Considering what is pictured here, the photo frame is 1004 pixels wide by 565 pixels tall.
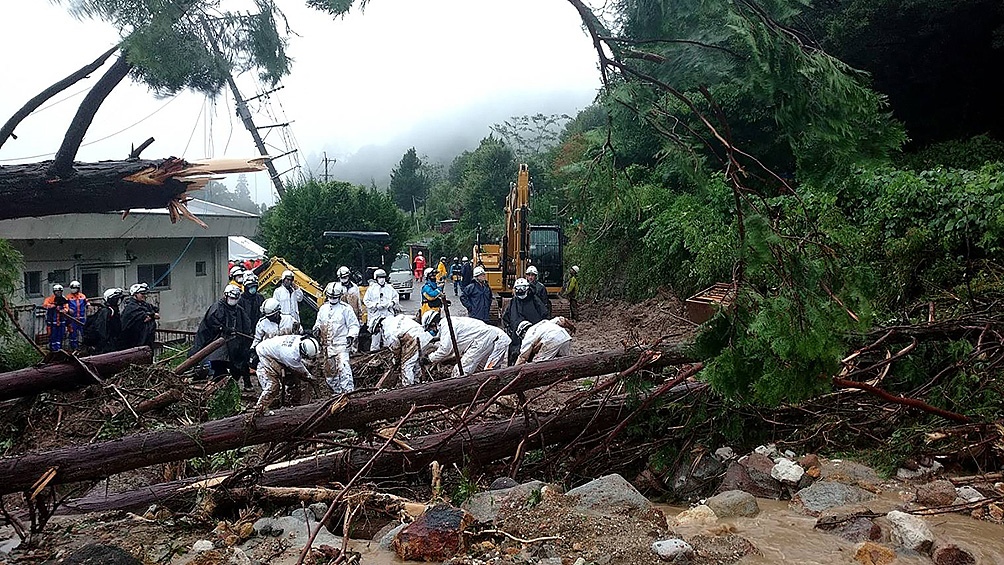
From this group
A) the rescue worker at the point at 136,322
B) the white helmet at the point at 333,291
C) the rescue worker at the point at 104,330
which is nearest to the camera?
the white helmet at the point at 333,291

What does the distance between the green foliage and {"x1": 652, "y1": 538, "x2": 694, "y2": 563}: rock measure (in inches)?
784

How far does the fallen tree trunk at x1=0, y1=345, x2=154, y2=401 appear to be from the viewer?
6348mm

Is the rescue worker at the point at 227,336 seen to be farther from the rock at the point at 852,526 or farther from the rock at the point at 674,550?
the rock at the point at 852,526

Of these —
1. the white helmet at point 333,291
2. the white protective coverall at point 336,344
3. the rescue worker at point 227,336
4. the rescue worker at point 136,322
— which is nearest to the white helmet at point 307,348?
the white protective coverall at point 336,344

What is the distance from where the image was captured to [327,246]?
2291cm

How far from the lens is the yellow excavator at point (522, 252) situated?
15.1 meters

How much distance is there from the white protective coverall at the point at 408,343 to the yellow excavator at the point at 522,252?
18.7ft

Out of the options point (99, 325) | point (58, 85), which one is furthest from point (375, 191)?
point (58, 85)

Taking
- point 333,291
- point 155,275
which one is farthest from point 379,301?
point 155,275

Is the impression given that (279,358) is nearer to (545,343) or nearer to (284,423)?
(545,343)

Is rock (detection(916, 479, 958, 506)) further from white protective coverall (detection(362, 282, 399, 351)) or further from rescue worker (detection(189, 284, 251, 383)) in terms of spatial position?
white protective coverall (detection(362, 282, 399, 351))

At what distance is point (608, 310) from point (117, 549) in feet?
42.2

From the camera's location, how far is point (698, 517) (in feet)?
12.3

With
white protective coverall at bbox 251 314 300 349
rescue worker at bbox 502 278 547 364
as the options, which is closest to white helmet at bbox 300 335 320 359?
white protective coverall at bbox 251 314 300 349
